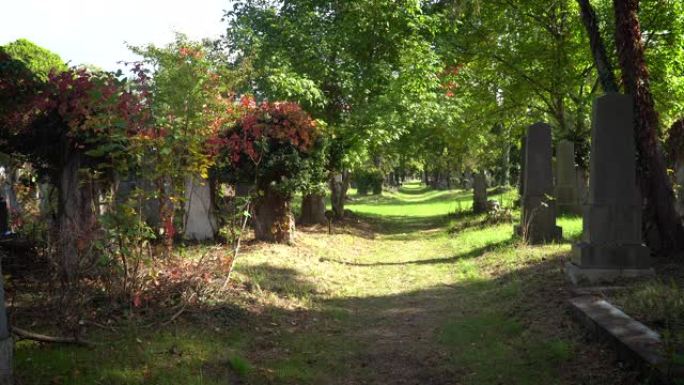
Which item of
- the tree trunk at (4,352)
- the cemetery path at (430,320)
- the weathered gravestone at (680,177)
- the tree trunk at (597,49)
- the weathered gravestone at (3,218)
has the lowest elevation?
the cemetery path at (430,320)

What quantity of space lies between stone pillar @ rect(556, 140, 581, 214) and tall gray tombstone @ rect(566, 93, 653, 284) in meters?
10.4

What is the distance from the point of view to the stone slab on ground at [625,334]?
433 cm

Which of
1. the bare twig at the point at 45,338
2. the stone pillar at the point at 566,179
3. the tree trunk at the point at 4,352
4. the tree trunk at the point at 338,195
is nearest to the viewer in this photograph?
the tree trunk at the point at 4,352

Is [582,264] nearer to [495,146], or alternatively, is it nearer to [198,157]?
[198,157]

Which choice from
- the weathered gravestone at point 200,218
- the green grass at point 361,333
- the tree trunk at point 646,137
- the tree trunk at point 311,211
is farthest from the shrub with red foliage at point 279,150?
the tree trunk at point 311,211

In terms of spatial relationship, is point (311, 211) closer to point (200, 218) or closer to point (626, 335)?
point (200, 218)

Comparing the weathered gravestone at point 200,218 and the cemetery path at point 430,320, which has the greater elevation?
the weathered gravestone at point 200,218

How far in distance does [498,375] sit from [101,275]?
4.49 m

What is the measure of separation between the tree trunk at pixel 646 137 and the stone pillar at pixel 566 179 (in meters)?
9.43

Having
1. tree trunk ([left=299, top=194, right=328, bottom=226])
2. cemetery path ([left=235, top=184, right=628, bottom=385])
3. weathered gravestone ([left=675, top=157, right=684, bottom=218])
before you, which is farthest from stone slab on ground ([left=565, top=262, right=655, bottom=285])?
tree trunk ([left=299, top=194, right=328, bottom=226])

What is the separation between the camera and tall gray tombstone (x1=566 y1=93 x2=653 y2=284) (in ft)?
26.8

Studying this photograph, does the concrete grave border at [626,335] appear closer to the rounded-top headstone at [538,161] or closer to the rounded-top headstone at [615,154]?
the rounded-top headstone at [615,154]

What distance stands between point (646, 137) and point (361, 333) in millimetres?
5607

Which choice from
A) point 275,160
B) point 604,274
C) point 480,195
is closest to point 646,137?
point 604,274
